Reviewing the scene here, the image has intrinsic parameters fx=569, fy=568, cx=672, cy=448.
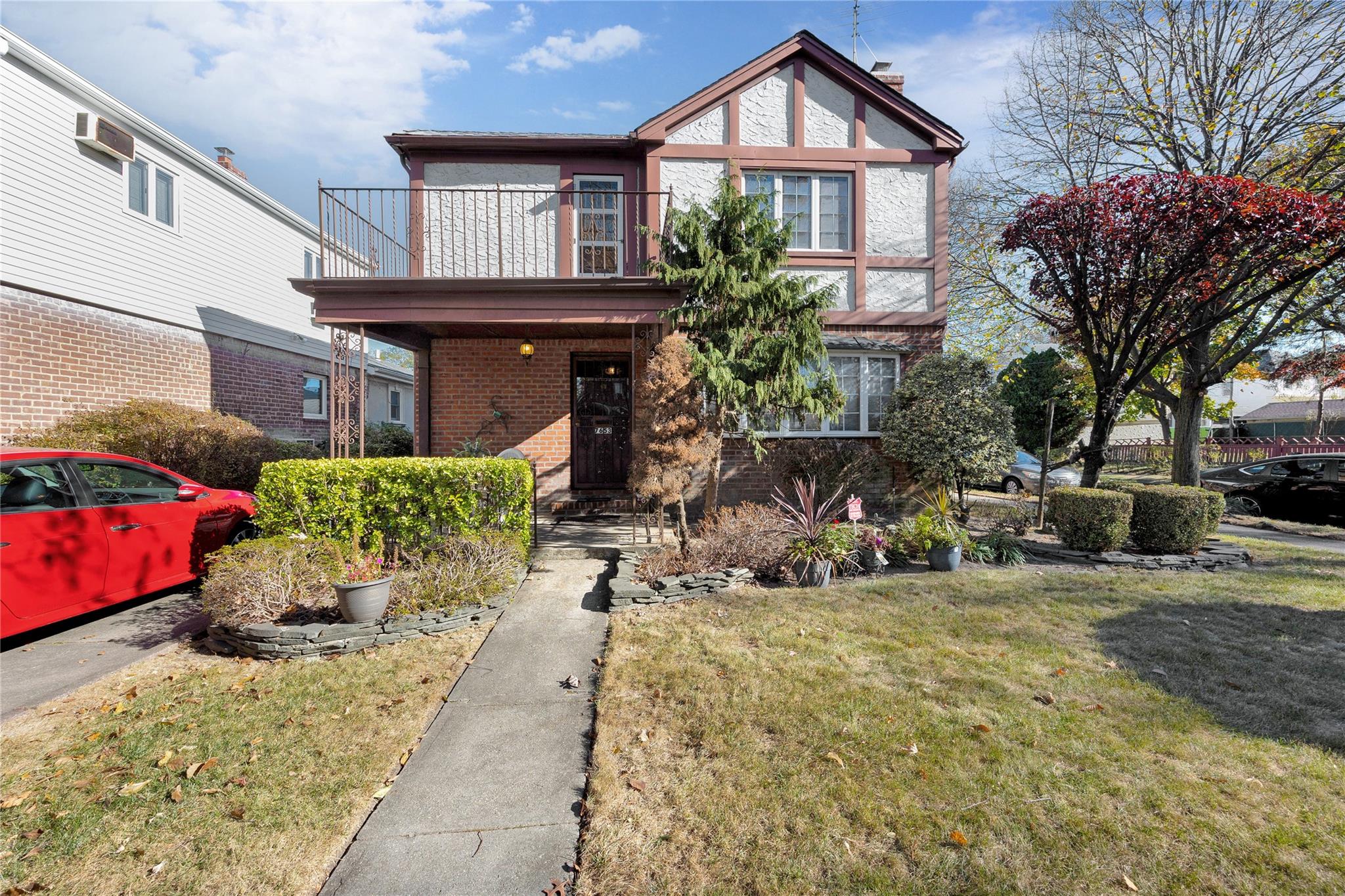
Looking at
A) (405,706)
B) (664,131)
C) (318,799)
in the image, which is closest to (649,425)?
(405,706)

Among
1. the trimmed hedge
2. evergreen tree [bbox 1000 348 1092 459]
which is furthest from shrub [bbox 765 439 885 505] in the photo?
evergreen tree [bbox 1000 348 1092 459]

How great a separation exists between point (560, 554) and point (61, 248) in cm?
1003

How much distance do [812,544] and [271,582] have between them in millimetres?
5169

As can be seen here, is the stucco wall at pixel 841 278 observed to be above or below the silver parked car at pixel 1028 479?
above

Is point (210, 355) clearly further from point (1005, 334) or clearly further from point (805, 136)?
point (1005, 334)

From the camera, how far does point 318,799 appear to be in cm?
277

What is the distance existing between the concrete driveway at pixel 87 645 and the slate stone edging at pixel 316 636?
469 mm

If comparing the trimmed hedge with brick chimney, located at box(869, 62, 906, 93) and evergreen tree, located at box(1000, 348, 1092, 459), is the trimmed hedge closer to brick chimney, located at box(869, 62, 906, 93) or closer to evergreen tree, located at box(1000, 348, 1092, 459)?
brick chimney, located at box(869, 62, 906, 93)

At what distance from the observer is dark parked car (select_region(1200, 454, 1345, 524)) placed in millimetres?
11398

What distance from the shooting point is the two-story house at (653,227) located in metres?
10.1

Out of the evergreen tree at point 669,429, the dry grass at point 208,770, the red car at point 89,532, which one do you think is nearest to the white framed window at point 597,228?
the evergreen tree at point 669,429

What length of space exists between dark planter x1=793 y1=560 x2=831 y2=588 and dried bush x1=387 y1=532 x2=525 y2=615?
301 cm

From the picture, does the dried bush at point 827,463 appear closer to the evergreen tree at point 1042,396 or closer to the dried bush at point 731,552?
the dried bush at point 731,552

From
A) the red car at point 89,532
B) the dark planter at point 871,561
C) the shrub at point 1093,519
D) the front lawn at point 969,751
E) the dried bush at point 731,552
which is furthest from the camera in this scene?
the shrub at point 1093,519
